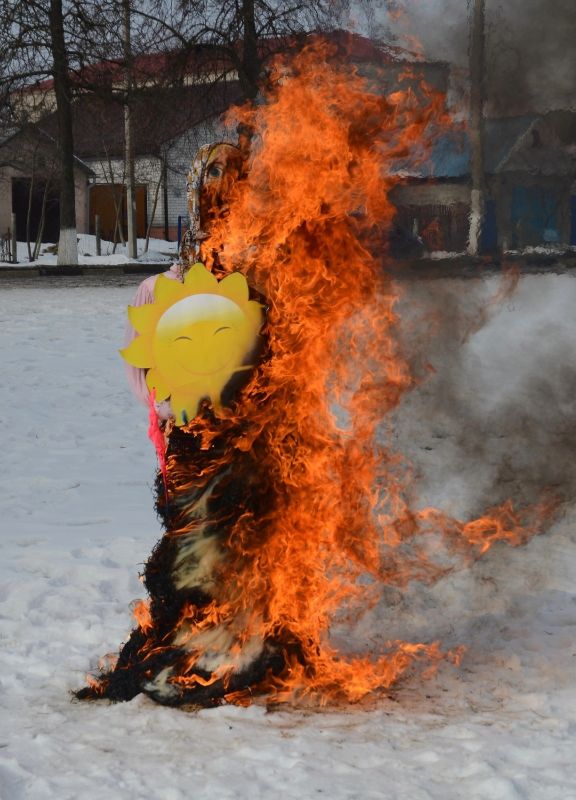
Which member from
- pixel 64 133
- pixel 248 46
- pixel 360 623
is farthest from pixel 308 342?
pixel 64 133

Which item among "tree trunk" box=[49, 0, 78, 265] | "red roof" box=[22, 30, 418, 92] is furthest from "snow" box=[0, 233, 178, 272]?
"red roof" box=[22, 30, 418, 92]

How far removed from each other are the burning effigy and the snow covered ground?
24cm

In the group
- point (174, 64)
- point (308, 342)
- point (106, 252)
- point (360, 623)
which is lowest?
point (360, 623)

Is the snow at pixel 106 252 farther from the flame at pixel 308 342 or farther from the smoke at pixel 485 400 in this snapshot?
the flame at pixel 308 342

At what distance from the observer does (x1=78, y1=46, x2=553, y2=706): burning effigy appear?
11.2 ft

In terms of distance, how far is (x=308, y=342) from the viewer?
11.7 ft

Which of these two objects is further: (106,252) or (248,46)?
(106,252)

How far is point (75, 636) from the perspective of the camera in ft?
14.5

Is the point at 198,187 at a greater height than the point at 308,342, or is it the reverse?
the point at 198,187

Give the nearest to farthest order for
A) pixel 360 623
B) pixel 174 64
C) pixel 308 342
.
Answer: pixel 308 342 < pixel 360 623 < pixel 174 64

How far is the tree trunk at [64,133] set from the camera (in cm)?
2292

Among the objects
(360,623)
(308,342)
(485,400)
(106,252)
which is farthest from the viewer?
(106,252)

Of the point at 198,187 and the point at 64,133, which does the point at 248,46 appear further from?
the point at 198,187

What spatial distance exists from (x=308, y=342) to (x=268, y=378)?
19 cm
